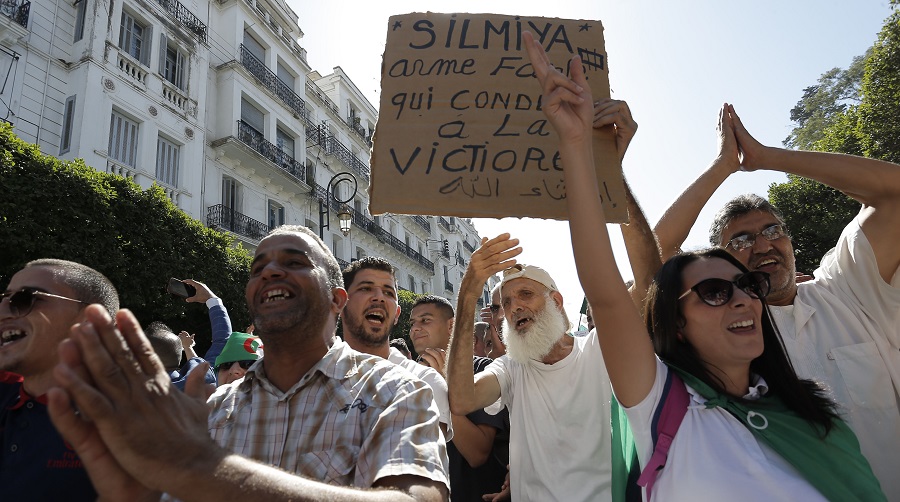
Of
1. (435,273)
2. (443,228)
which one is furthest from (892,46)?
(443,228)

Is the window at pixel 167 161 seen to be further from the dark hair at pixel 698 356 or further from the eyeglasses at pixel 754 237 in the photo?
the dark hair at pixel 698 356

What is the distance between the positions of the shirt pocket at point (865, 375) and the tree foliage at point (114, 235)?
9.83 metres

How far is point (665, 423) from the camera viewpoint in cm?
168

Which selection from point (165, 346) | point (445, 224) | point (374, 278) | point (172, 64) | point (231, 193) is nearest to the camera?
point (374, 278)

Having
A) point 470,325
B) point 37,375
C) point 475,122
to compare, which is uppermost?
point 475,122

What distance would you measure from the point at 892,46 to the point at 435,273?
2980cm

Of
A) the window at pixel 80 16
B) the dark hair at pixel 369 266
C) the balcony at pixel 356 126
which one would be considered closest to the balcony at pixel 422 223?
the balcony at pixel 356 126

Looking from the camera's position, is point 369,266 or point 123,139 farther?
point 123,139

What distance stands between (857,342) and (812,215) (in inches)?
681

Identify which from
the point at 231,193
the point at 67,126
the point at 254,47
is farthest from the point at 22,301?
the point at 254,47

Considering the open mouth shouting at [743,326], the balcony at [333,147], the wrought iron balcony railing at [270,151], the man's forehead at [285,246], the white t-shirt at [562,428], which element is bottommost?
the white t-shirt at [562,428]

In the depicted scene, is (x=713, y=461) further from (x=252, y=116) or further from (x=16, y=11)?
(x=252, y=116)

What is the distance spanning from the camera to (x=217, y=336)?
4.35 m

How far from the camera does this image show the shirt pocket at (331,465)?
5.03 feet
